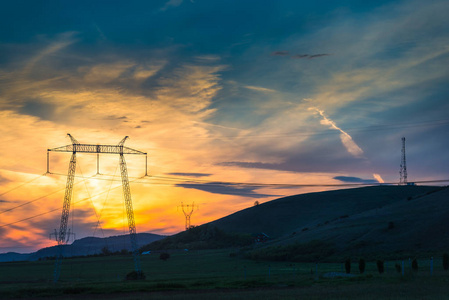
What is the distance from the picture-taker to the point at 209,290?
62.8m

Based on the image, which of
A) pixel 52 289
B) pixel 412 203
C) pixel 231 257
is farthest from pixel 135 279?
pixel 412 203

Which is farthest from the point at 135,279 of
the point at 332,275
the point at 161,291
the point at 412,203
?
the point at 412,203

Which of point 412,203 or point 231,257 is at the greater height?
point 412,203

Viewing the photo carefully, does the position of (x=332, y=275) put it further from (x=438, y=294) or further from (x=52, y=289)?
(x=52, y=289)

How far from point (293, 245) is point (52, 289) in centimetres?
9705

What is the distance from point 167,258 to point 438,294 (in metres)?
145

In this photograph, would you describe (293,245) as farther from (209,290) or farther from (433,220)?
(209,290)

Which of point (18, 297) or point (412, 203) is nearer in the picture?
point (18, 297)

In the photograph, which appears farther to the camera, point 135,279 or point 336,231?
point 336,231

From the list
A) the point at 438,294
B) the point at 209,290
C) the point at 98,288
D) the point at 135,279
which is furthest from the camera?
the point at 135,279

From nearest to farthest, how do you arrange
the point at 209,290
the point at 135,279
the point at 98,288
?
the point at 209,290 < the point at 98,288 < the point at 135,279

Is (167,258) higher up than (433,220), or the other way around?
(433,220)

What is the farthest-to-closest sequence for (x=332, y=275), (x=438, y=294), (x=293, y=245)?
(x=293, y=245), (x=332, y=275), (x=438, y=294)

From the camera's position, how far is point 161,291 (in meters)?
65.8
